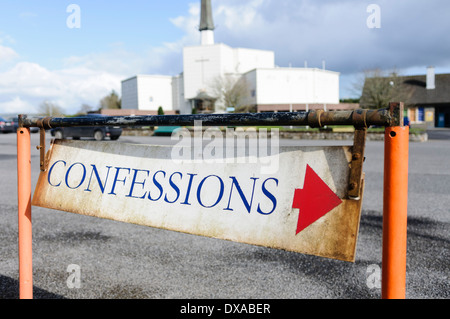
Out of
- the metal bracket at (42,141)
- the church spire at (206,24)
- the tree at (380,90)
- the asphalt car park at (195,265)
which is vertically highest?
the church spire at (206,24)

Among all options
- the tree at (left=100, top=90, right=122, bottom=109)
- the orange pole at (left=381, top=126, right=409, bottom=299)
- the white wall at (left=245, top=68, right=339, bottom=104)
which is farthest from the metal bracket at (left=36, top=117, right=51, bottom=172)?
the tree at (left=100, top=90, right=122, bottom=109)

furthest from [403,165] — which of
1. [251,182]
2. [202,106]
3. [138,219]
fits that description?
[202,106]

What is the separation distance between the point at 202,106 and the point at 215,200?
5589cm

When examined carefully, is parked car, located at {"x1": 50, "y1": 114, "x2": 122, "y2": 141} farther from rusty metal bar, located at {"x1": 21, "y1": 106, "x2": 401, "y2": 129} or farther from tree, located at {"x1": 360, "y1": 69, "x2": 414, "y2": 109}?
tree, located at {"x1": 360, "y1": 69, "x2": 414, "y2": 109}

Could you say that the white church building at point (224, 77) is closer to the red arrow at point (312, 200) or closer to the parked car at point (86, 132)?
the parked car at point (86, 132)

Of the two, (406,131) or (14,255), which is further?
(14,255)

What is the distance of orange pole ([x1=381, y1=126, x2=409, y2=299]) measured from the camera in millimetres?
1350

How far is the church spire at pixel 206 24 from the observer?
63125 mm

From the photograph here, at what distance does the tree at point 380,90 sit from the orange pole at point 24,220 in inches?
1559

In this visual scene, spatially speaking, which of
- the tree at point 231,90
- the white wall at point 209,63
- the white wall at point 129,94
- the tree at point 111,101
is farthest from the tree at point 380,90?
the tree at point 111,101

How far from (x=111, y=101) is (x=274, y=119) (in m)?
83.9

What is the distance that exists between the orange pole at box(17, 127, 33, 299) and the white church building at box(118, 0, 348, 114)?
48.5 meters
